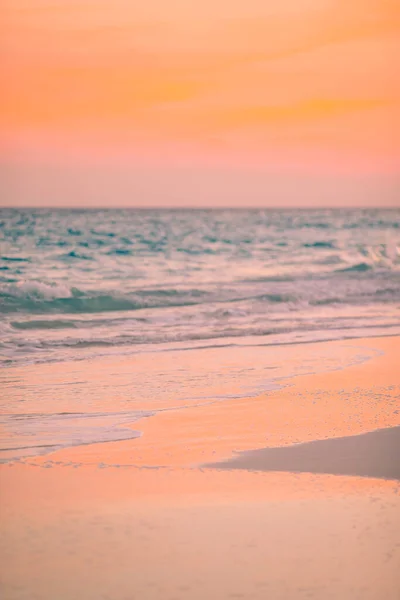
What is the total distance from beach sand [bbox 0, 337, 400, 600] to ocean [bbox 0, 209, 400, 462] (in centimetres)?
36

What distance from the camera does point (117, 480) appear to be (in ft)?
9.54

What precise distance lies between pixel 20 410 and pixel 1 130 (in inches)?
103

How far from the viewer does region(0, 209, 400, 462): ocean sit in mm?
4172

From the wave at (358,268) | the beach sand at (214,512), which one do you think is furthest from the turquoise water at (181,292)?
the beach sand at (214,512)

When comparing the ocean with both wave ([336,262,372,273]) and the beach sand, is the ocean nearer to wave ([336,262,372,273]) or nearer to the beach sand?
wave ([336,262,372,273])

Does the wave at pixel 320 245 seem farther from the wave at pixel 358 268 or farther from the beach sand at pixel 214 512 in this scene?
the beach sand at pixel 214 512

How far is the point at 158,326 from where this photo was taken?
738cm

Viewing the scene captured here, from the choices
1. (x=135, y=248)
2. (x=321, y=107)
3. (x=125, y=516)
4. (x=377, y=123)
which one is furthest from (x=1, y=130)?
(x=135, y=248)

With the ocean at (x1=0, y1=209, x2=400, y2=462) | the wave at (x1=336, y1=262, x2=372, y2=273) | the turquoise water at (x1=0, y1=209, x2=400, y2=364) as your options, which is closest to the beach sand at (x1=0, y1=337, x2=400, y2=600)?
the ocean at (x1=0, y1=209, x2=400, y2=462)

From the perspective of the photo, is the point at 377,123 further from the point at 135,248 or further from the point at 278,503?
the point at 135,248

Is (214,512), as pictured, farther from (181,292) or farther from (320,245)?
(320,245)

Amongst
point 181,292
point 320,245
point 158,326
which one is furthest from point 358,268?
point 158,326

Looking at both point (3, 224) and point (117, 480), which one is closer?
point (117, 480)

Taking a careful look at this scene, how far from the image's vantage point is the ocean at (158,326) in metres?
4.17
